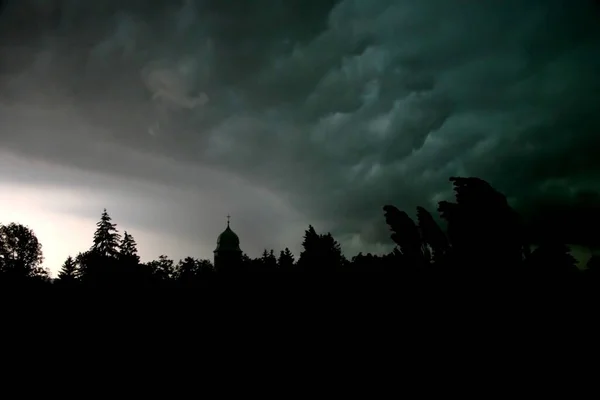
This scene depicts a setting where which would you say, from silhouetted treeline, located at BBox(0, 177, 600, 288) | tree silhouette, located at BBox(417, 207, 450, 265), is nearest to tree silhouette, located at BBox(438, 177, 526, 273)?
silhouetted treeline, located at BBox(0, 177, 600, 288)

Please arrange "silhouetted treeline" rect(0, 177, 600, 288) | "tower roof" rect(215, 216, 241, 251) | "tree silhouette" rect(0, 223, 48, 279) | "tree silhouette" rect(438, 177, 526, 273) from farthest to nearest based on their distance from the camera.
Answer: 1. "tower roof" rect(215, 216, 241, 251)
2. "tree silhouette" rect(0, 223, 48, 279)
3. "tree silhouette" rect(438, 177, 526, 273)
4. "silhouetted treeline" rect(0, 177, 600, 288)

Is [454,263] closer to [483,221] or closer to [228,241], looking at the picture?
[483,221]

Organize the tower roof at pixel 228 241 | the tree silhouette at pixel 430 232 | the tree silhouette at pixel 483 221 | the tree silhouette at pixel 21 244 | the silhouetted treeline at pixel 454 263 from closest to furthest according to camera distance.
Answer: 1. the silhouetted treeline at pixel 454 263
2. the tree silhouette at pixel 483 221
3. the tree silhouette at pixel 430 232
4. the tree silhouette at pixel 21 244
5. the tower roof at pixel 228 241

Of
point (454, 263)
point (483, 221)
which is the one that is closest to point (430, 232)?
point (483, 221)

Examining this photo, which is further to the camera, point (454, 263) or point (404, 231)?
point (404, 231)

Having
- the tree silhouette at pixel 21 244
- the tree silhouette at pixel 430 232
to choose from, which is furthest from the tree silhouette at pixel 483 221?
the tree silhouette at pixel 21 244

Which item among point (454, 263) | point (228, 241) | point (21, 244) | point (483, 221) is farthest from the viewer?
point (228, 241)

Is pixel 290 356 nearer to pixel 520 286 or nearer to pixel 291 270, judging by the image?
pixel 291 270

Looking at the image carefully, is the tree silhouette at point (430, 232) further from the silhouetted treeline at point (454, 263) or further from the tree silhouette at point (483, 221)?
the tree silhouette at point (483, 221)

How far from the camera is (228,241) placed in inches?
2557

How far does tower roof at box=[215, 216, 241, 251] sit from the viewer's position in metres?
64.2

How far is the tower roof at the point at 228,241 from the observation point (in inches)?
2527

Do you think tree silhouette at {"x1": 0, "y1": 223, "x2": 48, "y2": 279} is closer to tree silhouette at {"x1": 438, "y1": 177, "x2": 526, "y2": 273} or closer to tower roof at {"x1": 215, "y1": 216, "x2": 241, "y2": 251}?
tower roof at {"x1": 215, "y1": 216, "x2": 241, "y2": 251}

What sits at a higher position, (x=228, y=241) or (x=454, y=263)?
(x=228, y=241)
